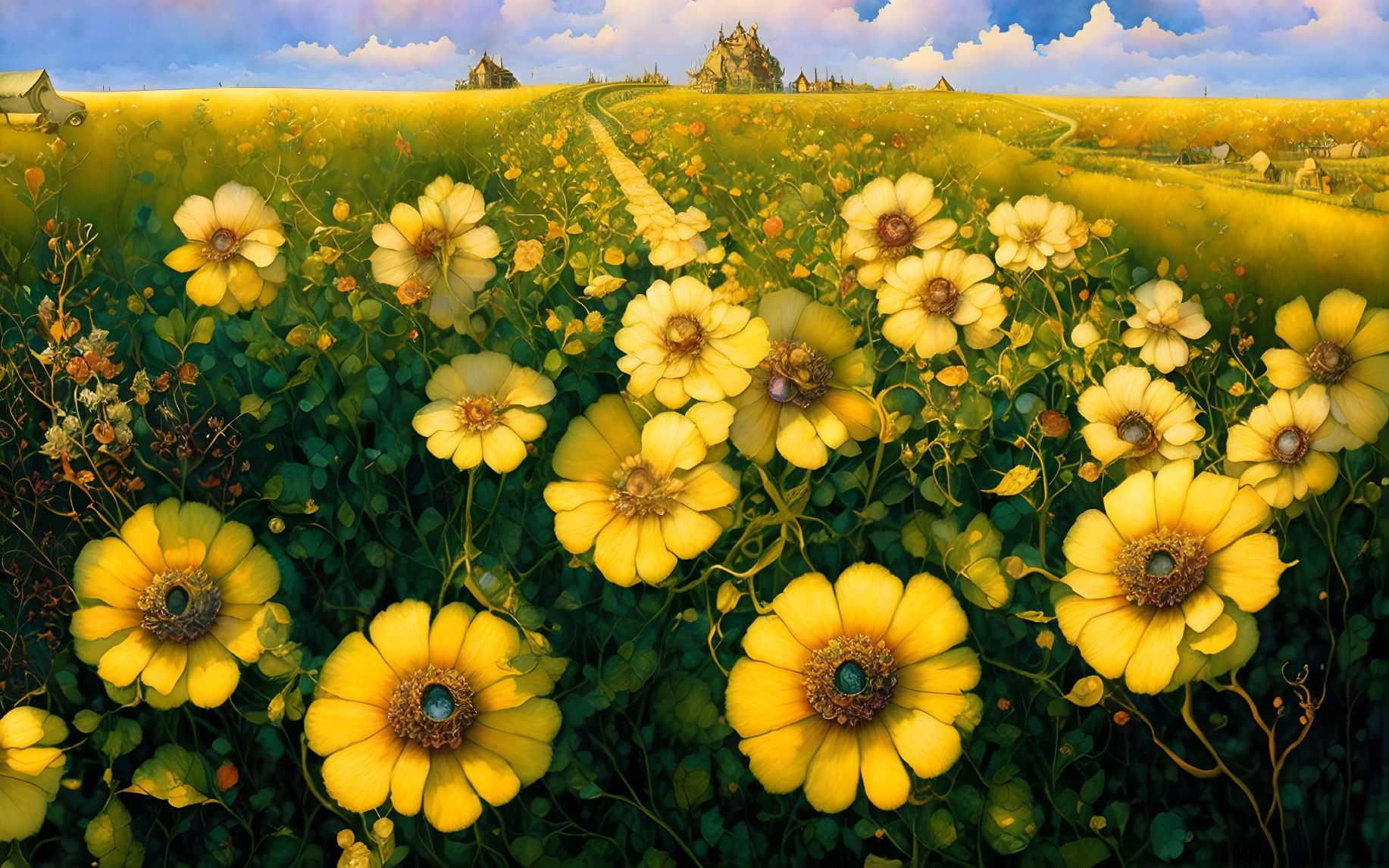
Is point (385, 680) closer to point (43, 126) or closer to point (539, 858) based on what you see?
point (539, 858)

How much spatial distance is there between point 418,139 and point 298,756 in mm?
742

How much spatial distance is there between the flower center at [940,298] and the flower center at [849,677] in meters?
0.37

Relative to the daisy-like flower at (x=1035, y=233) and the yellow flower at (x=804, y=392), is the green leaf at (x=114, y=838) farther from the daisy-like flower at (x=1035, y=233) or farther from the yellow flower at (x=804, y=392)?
the daisy-like flower at (x=1035, y=233)

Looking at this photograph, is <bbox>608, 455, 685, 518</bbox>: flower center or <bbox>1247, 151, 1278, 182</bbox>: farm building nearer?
<bbox>608, 455, 685, 518</bbox>: flower center

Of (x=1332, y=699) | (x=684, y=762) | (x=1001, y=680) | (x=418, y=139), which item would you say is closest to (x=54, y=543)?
(x=418, y=139)

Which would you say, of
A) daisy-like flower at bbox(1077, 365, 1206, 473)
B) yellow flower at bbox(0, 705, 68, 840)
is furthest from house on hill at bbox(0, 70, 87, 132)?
daisy-like flower at bbox(1077, 365, 1206, 473)

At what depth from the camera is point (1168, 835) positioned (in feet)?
3.34

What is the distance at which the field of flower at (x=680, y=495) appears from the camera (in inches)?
37.4

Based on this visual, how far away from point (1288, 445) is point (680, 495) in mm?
692

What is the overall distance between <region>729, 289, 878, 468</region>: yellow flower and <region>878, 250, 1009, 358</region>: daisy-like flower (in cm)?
6

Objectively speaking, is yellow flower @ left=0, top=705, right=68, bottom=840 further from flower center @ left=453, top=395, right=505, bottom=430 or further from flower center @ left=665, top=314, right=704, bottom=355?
flower center @ left=665, top=314, right=704, bottom=355

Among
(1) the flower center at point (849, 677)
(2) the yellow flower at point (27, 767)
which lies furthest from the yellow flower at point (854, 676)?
(2) the yellow flower at point (27, 767)

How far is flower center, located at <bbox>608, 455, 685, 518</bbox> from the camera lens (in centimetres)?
93

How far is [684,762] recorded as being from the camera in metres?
0.99
